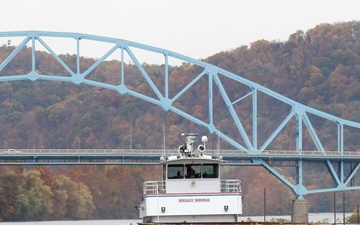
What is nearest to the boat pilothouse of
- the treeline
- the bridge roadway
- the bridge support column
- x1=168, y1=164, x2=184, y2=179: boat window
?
x1=168, y1=164, x2=184, y2=179: boat window

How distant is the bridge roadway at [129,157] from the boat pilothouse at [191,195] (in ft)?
222

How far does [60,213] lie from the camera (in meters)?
172

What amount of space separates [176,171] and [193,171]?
2.96 ft

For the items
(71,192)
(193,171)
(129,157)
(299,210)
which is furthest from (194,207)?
(71,192)

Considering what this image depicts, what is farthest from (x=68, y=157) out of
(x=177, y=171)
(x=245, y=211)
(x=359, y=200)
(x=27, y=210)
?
(x=177, y=171)

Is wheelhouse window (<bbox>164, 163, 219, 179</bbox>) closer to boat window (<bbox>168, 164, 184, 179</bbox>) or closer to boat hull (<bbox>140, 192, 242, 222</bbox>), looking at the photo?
boat window (<bbox>168, 164, 184, 179</bbox>)

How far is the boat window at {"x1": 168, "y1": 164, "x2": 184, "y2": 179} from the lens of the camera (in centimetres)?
7700

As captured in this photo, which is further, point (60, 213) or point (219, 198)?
point (60, 213)

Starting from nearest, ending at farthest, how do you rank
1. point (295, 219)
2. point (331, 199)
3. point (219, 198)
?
point (219, 198) < point (295, 219) < point (331, 199)

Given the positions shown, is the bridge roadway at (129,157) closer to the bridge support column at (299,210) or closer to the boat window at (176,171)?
the bridge support column at (299,210)

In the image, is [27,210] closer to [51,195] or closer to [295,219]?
[51,195]

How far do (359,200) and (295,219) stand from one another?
32227mm

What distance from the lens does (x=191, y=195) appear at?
7450cm

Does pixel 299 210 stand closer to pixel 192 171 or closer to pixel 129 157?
pixel 129 157
